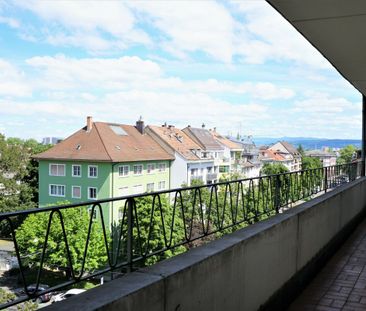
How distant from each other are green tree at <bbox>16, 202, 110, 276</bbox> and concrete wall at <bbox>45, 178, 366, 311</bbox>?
7.0 inches

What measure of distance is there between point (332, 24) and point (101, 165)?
108ft

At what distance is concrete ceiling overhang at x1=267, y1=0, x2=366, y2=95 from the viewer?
2.91 m

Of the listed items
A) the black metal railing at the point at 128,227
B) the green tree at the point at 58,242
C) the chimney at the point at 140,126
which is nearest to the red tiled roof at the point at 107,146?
the chimney at the point at 140,126

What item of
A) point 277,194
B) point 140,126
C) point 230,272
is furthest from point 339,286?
point 140,126

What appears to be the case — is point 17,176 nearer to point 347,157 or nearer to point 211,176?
point 211,176

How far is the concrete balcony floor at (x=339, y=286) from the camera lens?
10.7 ft

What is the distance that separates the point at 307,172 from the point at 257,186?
1.69m

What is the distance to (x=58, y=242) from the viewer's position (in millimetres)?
1733

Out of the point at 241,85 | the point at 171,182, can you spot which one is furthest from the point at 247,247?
the point at 241,85

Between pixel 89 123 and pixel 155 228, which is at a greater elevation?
pixel 89 123

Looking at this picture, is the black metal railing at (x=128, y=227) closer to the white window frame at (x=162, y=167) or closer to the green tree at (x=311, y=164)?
the green tree at (x=311, y=164)

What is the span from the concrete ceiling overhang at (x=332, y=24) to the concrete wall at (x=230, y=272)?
1.59 m

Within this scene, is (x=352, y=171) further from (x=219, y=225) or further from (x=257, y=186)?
(x=219, y=225)

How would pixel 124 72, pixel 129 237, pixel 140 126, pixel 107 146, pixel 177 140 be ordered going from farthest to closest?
pixel 124 72, pixel 177 140, pixel 140 126, pixel 107 146, pixel 129 237
